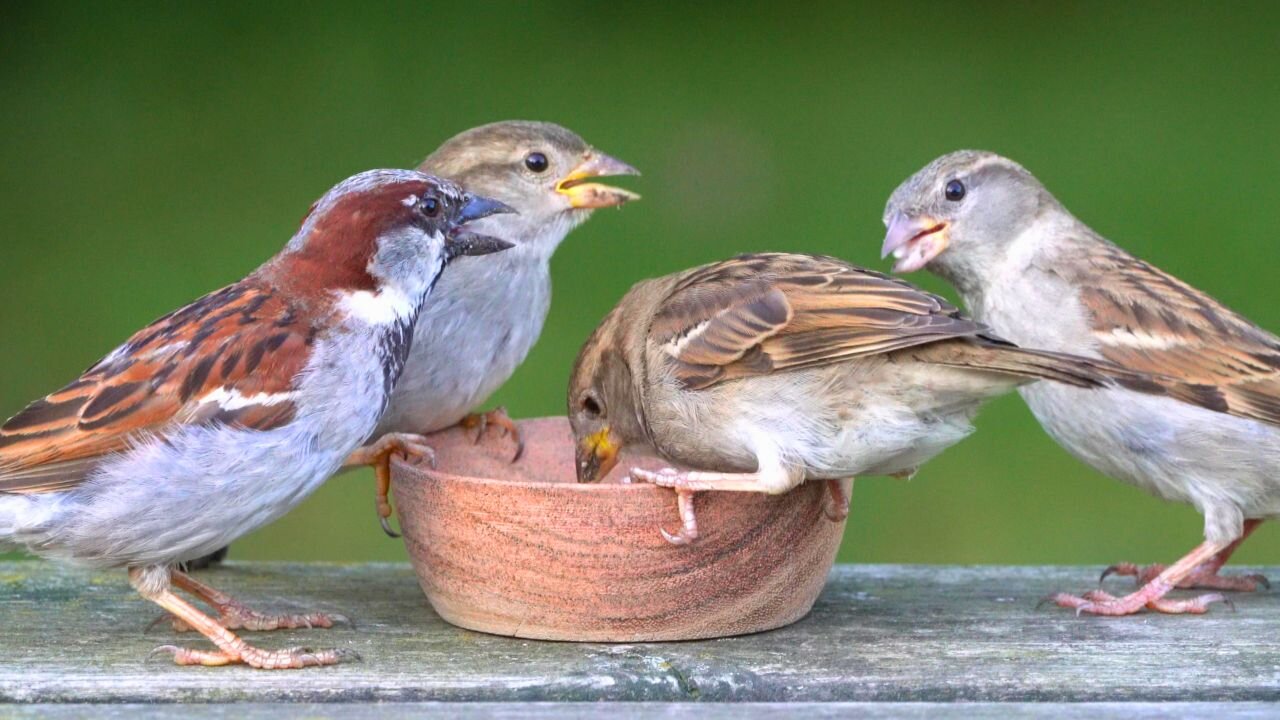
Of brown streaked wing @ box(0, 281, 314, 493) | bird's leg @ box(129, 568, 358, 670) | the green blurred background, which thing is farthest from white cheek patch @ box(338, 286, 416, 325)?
the green blurred background

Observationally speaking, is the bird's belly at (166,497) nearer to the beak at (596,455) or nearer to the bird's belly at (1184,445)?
the beak at (596,455)

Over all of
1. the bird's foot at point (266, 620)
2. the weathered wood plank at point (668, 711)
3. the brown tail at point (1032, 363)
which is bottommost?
the bird's foot at point (266, 620)

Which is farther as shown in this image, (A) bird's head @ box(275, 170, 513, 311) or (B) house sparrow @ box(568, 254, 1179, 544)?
(A) bird's head @ box(275, 170, 513, 311)

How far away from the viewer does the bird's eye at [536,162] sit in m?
4.12

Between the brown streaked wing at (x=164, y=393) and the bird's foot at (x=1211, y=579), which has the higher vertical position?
the brown streaked wing at (x=164, y=393)

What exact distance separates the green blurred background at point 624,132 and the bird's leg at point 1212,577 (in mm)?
2117

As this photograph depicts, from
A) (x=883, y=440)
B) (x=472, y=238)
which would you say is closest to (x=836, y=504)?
(x=883, y=440)

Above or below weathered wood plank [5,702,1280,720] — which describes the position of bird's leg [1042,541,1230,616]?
below

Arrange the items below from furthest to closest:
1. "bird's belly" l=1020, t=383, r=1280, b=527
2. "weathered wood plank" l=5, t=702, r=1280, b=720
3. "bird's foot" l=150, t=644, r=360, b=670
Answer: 1. "bird's belly" l=1020, t=383, r=1280, b=527
2. "bird's foot" l=150, t=644, r=360, b=670
3. "weathered wood plank" l=5, t=702, r=1280, b=720

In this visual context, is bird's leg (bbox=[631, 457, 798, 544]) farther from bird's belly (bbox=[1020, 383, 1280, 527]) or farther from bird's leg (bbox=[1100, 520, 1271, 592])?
bird's leg (bbox=[1100, 520, 1271, 592])

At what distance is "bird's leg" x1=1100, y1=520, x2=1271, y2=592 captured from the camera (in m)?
3.65

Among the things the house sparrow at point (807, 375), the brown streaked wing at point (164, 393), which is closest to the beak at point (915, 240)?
the house sparrow at point (807, 375)

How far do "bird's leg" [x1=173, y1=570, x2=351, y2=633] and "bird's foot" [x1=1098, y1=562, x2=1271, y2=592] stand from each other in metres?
1.55

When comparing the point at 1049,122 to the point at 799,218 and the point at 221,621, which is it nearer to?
the point at 799,218
